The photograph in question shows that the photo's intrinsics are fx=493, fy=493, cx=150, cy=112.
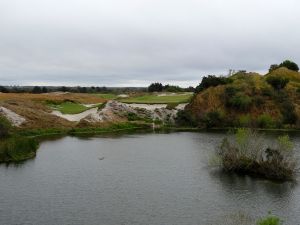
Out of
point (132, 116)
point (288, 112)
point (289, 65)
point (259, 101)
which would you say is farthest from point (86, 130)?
point (289, 65)

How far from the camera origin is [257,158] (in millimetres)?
46031

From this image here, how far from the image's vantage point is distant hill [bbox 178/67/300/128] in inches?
3465

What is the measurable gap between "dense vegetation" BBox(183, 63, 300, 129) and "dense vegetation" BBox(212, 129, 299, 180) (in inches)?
1617

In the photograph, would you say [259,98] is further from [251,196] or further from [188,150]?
[251,196]

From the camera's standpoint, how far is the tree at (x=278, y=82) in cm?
9588

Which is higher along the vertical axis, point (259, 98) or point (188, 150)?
point (259, 98)

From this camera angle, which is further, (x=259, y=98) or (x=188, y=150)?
(x=259, y=98)

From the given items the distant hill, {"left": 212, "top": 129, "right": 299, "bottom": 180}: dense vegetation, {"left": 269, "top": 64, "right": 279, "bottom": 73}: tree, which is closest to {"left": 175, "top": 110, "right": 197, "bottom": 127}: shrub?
the distant hill

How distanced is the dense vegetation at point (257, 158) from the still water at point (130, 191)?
145 centimetres

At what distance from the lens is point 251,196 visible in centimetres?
3766

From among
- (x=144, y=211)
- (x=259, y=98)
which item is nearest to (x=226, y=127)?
(x=259, y=98)

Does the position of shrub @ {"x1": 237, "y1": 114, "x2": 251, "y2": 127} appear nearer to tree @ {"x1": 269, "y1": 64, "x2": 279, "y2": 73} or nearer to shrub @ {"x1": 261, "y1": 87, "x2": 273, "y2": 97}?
shrub @ {"x1": 261, "y1": 87, "x2": 273, "y2": 97}

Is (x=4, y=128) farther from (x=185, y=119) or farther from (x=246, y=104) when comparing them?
(x=246, y=104)

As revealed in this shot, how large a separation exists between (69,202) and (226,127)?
56070mm
